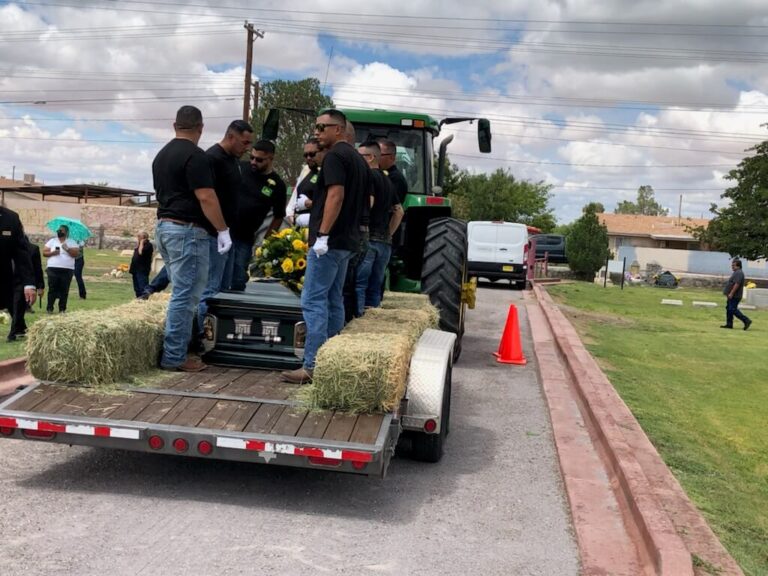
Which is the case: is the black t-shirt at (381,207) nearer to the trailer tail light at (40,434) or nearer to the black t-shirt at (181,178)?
the black t-shirt at (181,178)

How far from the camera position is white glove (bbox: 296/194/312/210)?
7476 millimetres

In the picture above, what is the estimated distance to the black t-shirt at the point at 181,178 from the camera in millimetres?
5766

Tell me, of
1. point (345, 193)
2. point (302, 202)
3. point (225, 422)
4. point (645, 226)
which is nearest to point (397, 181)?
point (302, 202)

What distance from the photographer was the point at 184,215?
19.1 feet

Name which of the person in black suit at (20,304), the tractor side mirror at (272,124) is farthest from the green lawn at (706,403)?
the person in black suit at (20,304)

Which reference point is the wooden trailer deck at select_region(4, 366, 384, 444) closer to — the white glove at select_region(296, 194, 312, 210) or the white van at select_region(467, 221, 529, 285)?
the white glove at select_region(296, 194, 312, 210)

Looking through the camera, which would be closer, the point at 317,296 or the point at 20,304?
the point at 317,296

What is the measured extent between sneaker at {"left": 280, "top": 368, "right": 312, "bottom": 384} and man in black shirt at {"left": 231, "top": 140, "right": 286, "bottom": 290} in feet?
5.53

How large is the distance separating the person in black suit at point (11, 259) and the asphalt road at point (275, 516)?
2.28 m

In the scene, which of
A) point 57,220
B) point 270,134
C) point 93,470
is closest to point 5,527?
point 93,470

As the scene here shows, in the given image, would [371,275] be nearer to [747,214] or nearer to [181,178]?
[181,178]

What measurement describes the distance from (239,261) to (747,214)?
31.4m

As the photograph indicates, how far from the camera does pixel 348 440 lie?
4.60m

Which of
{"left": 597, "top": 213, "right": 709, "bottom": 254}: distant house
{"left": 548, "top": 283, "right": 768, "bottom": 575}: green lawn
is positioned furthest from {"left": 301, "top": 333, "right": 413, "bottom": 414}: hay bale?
{"left": 597, "top": 213, "right": 709, "bottom": 254}: distant house
